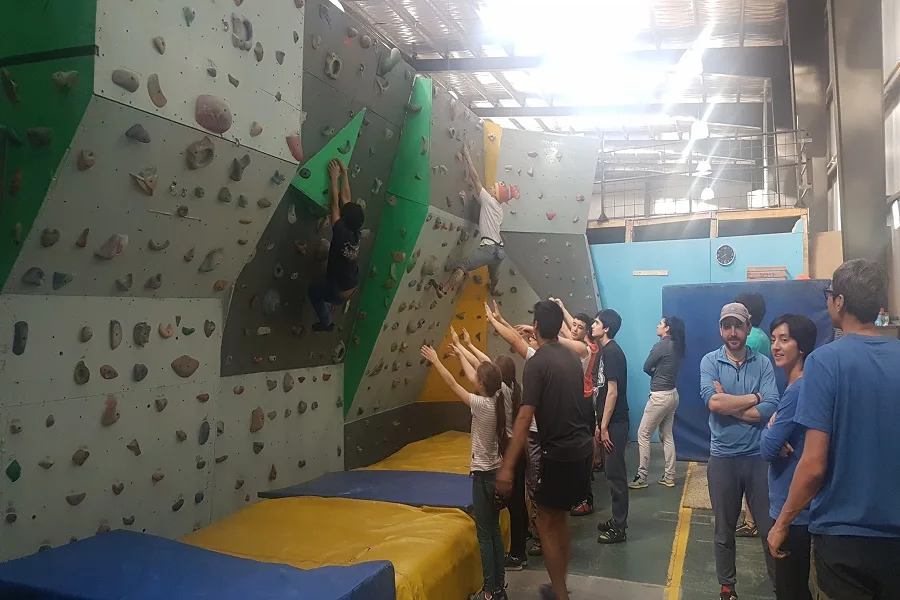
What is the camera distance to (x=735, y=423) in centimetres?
287

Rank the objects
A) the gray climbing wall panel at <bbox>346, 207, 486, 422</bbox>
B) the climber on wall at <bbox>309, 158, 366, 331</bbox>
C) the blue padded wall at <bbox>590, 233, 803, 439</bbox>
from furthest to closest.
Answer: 1. the blue padded wall at <bbox>590, 233, 803, 439</bbox>
2. the gray climbing wall panel at <bbox>346, 207, 486, 422</bbox>
3. the climber on wall at <bbox>309, 158, 366, 331</bbox>

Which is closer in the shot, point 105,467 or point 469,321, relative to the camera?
point 105,467

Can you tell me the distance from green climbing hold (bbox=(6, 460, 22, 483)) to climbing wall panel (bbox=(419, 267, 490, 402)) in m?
3.83

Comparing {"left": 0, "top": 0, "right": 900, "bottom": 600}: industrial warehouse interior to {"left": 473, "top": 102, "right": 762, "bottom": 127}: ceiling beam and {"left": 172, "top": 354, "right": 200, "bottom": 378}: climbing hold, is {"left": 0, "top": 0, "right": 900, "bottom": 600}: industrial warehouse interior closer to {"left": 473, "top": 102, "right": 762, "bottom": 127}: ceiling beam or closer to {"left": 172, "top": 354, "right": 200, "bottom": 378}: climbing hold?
{"left": 172, "top": 354, "right": 200, "bottom": 378}: climbing hold

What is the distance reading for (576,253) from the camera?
633cm

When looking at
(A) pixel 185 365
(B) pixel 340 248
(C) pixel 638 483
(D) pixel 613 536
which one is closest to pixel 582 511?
(D) pixel 613 536

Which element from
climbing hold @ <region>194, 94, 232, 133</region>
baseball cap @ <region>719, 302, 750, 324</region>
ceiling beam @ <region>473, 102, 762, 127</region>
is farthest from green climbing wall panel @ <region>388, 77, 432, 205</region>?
ceiling beam @ <region>473, 102, 762, 127</region>

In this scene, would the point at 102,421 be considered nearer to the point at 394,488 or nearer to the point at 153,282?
the point at 153,282

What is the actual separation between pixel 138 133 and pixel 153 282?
2.65ft

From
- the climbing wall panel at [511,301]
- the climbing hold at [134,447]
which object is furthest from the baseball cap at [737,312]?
the climbing wall panel at [511,301]

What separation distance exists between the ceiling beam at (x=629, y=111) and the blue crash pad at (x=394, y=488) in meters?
5.71

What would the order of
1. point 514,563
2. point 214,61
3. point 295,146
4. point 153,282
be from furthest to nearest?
point 514,563
point 295,146
point 153,282
point 214,61

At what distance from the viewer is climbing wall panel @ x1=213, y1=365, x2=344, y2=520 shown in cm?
361

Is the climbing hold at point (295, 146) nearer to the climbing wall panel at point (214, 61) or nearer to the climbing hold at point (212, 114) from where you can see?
the climbing wall panel at point (214, 61)
